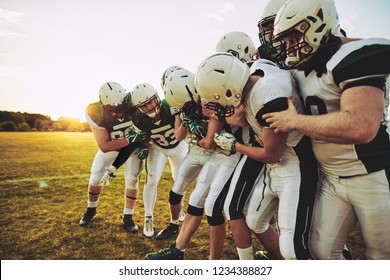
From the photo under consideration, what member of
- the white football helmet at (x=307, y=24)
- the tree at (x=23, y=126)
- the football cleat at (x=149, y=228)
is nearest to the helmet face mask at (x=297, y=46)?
the white football helmet at (x=307, y=24)

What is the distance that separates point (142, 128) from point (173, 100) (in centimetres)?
79

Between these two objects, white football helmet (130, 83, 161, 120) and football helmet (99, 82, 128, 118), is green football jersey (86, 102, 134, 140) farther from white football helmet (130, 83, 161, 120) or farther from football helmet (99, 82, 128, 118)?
white football helmet (130, 83, 161, 120)

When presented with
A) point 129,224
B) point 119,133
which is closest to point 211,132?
point 119,133

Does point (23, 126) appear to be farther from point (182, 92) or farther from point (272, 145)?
point (272, 145)

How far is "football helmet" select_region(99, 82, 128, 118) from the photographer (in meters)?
3.04

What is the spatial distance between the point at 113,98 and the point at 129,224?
1.36 m

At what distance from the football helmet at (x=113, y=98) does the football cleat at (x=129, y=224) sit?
1148 mm

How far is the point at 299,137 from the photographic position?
175 cm

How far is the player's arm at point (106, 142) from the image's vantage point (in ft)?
10.2

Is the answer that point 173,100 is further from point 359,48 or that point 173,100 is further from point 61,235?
point 61,235

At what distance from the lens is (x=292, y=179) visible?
68.9 inches

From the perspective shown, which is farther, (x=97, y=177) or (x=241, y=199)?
Result: (x=97, y=177)
